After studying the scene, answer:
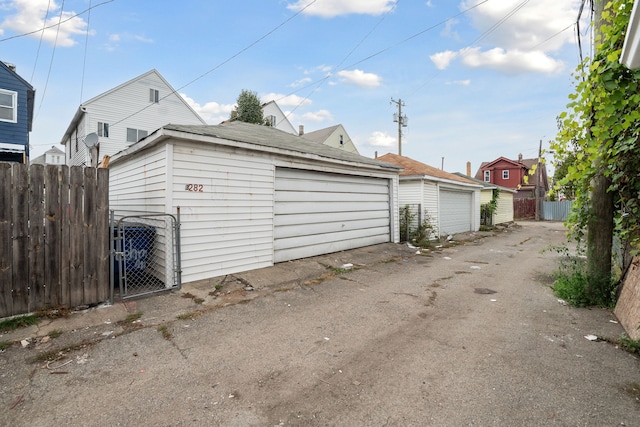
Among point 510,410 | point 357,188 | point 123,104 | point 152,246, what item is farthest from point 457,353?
point 123,104

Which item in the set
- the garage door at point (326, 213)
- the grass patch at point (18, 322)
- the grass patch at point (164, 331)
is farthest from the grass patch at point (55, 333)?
the garage door at point (326, 213)

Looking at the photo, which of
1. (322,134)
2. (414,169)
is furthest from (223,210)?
(322,134)

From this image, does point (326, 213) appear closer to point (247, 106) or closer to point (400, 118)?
point (247, 106)

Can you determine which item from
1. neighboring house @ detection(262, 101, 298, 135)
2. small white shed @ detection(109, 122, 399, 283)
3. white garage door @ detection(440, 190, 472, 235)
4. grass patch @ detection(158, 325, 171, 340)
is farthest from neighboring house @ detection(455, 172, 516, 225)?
grass patch @ detection(158, 325, 171, 340)

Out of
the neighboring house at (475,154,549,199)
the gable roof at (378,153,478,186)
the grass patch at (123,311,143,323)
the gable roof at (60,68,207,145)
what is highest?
the gable roof at (60,68,207,145)

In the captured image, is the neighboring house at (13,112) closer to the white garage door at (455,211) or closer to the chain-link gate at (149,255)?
the chain-link gate at (149,255)

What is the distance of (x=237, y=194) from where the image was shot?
6.22 meters

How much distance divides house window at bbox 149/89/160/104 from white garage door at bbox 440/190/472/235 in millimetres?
18173

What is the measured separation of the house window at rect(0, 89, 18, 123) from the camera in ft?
44.0

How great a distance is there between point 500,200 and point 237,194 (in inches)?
885

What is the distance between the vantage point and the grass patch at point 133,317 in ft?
13.1

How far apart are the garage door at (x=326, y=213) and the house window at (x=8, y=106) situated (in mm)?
14720

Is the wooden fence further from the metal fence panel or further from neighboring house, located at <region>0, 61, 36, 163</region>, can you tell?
the metal fence panel

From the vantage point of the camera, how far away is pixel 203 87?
1376 centimetres
